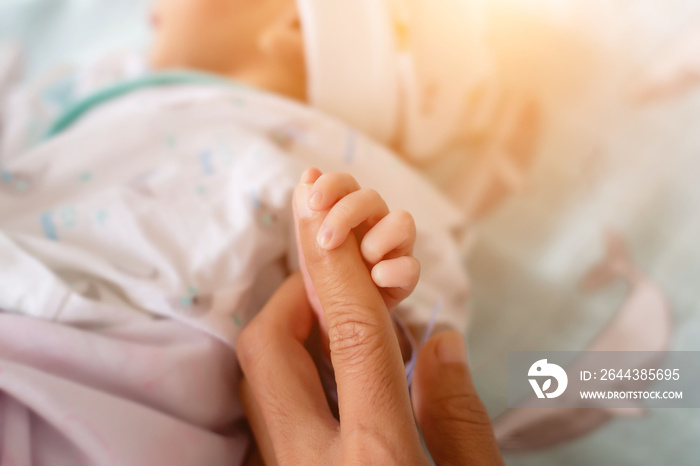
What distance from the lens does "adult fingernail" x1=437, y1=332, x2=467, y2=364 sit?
15.3 inches

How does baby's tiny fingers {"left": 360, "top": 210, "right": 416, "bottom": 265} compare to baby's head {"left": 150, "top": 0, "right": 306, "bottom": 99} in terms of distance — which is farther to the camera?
baby's head {"left": 150, "top": 0, "right": 306, "bottom": 99}

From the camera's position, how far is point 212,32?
0.82m

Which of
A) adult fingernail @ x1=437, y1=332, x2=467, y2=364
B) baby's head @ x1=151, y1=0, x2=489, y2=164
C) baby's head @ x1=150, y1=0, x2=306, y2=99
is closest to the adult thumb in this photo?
adult fingernail @ x1=437, y1=332, x2=467, y2=364

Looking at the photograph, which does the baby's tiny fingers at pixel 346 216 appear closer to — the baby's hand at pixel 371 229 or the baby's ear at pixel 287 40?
the baby's hand at pixel 371 229

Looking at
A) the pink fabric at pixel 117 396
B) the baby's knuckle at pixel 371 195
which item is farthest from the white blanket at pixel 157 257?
the baby's knuckle at pixel 371 195

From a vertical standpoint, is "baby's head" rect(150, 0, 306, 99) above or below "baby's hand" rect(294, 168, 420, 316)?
above

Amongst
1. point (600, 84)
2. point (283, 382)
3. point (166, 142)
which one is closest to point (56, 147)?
point (166, 142)

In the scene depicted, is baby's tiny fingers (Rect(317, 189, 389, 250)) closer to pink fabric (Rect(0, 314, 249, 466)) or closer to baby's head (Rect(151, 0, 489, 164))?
pink fabric (Rect(0, 314, 249, 466))

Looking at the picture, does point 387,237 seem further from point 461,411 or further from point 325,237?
point 461,411

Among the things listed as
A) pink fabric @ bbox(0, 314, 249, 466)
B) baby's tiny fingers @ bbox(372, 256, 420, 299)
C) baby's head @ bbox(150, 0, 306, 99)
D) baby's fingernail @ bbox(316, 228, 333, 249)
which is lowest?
pink fabric @ bbox(0, 314, 249, 466)

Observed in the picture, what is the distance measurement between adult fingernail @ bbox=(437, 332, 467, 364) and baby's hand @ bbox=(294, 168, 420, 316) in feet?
0.25

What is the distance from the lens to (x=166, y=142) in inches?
24.4

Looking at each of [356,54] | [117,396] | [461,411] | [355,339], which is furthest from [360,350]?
[356,54]

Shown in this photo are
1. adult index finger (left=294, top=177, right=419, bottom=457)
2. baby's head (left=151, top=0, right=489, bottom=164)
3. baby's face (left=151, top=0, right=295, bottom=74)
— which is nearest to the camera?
adult index finger (left=294, top=177, right=419, bottom=457)
